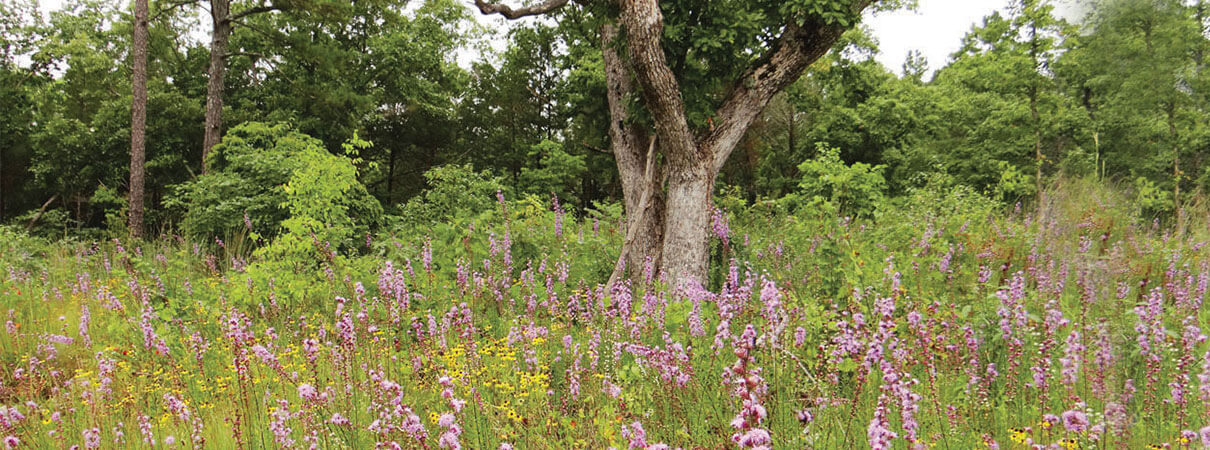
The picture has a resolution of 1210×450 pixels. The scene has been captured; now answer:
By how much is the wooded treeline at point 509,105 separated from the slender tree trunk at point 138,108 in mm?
1825

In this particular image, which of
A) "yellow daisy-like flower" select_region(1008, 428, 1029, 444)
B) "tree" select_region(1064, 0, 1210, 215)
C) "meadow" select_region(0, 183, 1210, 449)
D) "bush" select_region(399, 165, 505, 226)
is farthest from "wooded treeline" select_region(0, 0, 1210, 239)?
"yellow daisy-like flower" select_region(1008, 428, 1029, 444)

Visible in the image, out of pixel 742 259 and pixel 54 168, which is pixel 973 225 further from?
pixel 54 168

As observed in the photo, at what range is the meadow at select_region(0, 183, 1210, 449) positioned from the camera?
247cm

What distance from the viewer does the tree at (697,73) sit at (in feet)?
18.9

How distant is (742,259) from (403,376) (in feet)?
14.5

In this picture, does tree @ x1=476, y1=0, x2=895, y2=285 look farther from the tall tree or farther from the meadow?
the tall tree

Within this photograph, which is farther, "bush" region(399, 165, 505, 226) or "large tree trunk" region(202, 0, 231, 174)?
"large tree trunk" region(202, 0, 231, 174)

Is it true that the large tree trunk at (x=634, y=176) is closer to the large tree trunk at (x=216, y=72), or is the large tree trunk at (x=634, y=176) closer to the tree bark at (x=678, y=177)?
the tree bark at (x=678, y=177)

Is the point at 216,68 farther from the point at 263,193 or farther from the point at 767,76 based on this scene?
the point at 767,76

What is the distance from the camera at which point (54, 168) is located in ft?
64.7

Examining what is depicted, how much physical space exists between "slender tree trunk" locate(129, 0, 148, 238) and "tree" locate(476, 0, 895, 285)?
11.6 m

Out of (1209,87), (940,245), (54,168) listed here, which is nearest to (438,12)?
(54,168)

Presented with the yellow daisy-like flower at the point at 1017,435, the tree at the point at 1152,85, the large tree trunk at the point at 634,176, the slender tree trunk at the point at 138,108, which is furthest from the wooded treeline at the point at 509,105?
the yellow daisy-like flower at the point at 1017,435

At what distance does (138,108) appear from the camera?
13.5 metres
